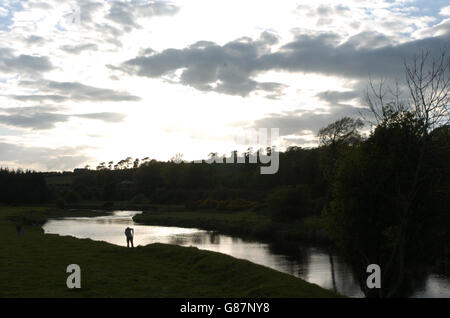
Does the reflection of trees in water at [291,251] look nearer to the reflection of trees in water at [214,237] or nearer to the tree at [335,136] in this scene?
the reflection of trees in water at [214,237]

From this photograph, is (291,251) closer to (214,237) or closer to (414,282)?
(214,237)

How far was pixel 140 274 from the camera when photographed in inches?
966

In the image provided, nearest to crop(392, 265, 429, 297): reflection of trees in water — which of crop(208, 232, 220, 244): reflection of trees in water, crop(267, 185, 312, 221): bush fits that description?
crop(208, 232, 220, 244): reflection of trees in water

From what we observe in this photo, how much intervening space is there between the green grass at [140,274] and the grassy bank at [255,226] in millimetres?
28198

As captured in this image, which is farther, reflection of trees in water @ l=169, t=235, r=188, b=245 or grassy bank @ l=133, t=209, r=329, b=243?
grassy bank @ l=133, t=209, r=329, b=243

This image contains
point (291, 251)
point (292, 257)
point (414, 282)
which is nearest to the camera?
point (414, 282)

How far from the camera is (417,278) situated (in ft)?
113

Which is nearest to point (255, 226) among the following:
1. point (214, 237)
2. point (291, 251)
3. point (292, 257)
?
point (214, 237)

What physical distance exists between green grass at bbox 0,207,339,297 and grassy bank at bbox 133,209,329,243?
92.5 ft

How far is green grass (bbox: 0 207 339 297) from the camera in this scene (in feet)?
65.3

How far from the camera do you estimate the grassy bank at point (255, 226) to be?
59625 mm

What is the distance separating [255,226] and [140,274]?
43.1 metres

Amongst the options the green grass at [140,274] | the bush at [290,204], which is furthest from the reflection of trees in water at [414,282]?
the bush at [290,204]

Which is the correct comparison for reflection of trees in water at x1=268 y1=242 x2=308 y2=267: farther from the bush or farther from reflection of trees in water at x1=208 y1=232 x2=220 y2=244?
the bush
